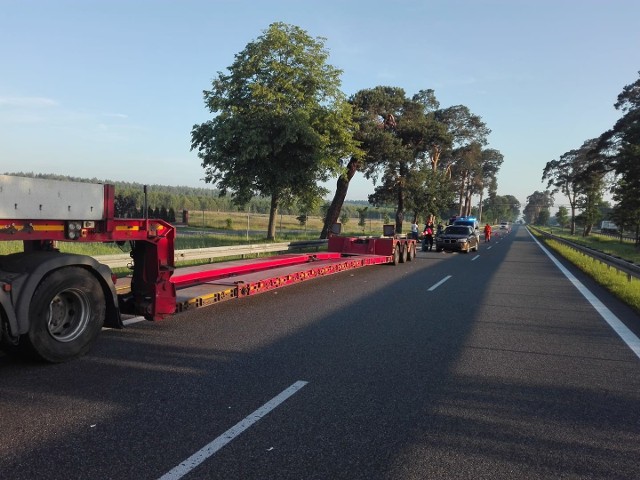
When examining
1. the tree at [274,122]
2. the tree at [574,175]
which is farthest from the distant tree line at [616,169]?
the tree at [274,122]

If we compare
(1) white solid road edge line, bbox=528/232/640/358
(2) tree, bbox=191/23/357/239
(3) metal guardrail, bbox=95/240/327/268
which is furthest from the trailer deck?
(2) tree, bbox=191/23/357/239

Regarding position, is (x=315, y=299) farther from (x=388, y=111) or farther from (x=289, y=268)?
(x=388, y=111)

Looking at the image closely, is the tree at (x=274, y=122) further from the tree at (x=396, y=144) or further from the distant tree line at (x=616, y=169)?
the distant tree line at (x=616, y=169)

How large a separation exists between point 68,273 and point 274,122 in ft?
60.8

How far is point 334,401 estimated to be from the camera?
459 cm

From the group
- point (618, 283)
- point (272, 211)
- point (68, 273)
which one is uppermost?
point (272, 211)

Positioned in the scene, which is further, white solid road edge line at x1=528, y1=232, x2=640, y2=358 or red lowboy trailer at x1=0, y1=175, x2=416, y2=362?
white solid road edge line at x1=528, y1=232, x2=640, y2=358

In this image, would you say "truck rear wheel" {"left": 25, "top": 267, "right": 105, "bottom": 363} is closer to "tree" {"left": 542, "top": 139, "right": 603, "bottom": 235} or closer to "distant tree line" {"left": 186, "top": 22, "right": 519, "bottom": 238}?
"distant tree line" {"left": 186, "top": 22, "right": 519, "bottom": 238}

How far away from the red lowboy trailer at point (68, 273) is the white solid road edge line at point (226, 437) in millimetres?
2474

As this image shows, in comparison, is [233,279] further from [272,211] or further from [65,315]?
[272,211]

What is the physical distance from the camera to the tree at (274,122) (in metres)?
23.0

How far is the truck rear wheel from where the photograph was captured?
5.17m

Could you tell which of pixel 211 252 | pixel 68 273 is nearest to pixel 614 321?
pixel 68 273

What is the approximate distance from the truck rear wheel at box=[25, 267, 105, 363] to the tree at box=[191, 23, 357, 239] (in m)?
17.2
